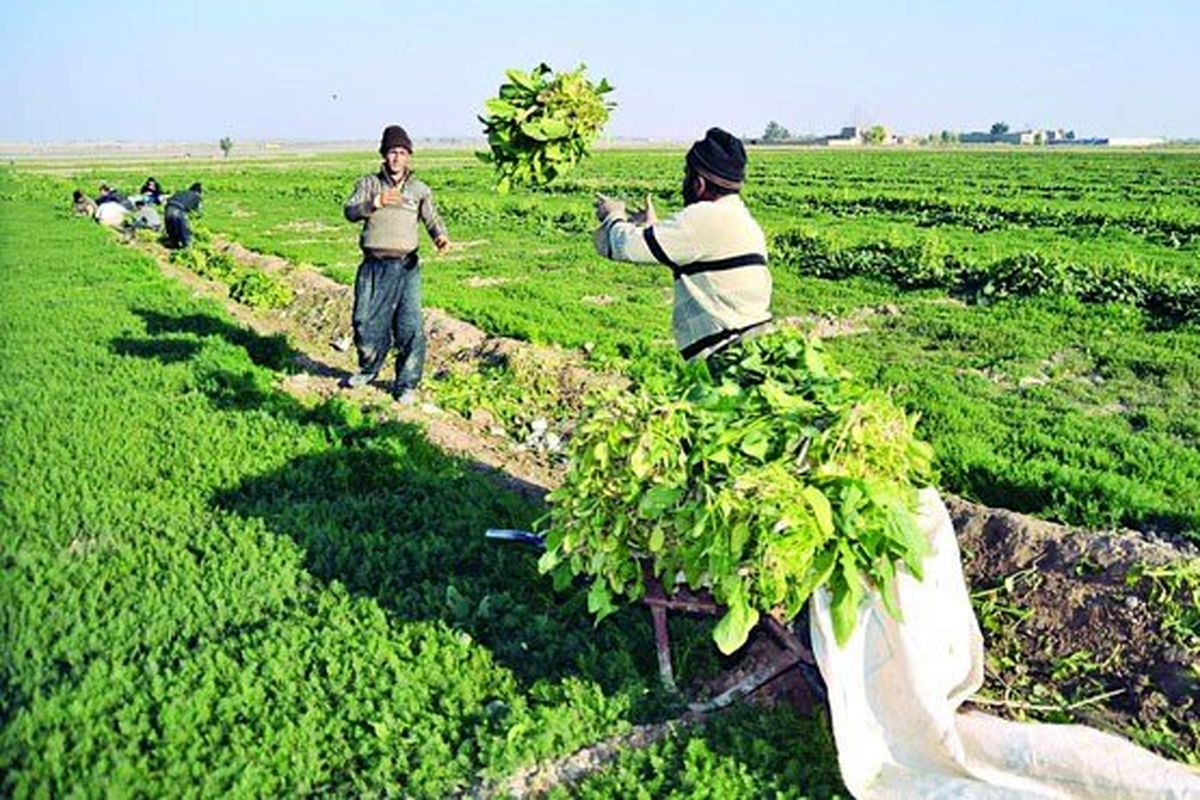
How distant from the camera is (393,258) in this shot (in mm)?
7492

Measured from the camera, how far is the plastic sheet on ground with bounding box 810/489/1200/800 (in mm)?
2996

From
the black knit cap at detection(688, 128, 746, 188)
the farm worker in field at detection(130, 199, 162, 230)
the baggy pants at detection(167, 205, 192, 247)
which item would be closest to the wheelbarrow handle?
the black knit cap at detection(688, 128, 746, 188)

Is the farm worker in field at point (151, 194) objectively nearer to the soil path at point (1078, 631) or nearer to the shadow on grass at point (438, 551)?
the shadow on grass at point (438, 551)

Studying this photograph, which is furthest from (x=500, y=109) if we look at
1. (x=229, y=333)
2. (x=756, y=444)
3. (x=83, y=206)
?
(x=83, y=206)

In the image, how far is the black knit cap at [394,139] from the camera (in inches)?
282

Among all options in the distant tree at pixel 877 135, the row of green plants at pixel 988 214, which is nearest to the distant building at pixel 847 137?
the distant tree at pixel 877 135

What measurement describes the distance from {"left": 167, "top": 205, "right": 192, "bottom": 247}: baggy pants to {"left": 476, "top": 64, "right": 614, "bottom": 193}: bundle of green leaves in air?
1583 centimetres

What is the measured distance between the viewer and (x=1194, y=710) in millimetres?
3590

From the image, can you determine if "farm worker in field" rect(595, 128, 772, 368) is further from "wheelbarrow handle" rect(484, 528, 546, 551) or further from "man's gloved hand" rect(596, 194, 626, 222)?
"wheelbarrow handle" rect(484, 528, 546, 551)

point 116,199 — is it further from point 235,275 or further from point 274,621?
point 274,621

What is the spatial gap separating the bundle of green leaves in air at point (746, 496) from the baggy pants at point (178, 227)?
57.9 feet

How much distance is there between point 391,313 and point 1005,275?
9189 mm

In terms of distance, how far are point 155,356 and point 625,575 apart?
6.64 m

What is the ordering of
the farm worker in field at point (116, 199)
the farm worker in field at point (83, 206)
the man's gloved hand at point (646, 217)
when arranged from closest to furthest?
the man's gloved hand at point (646, 217)
the farm worker in field at point (116, 199)
the farm worker in field at point (83, 206)
